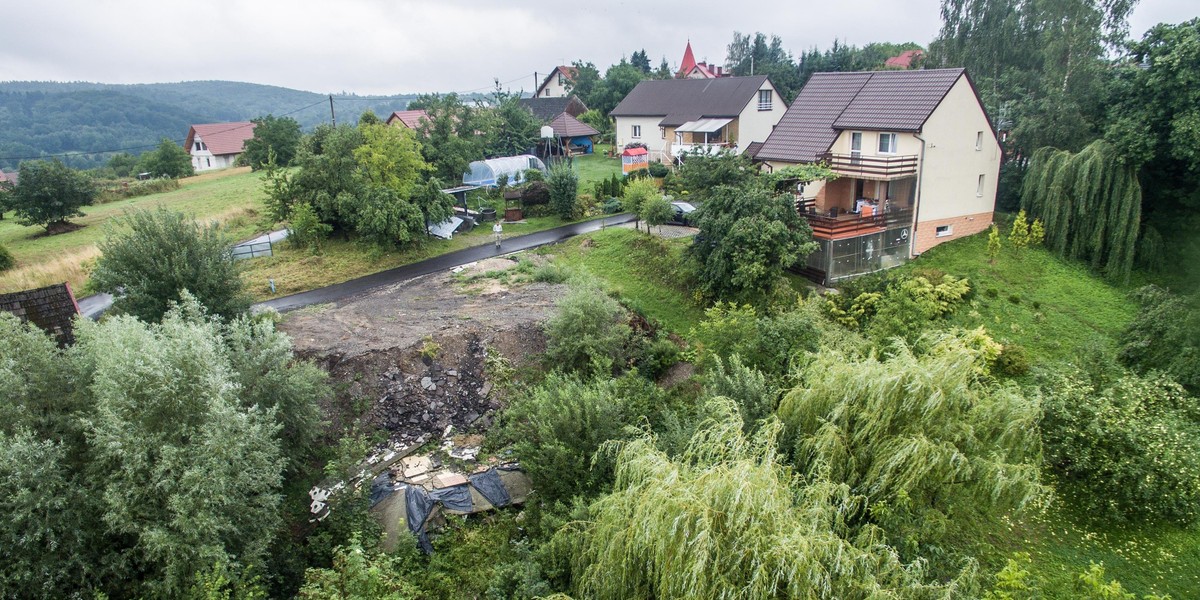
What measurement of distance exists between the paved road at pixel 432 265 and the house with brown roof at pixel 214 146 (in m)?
44.9

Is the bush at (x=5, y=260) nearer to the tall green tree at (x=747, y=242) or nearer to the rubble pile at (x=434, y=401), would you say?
the rubble pile at (x=434, y=401)

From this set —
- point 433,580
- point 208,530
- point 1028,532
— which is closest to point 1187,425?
point 1028,532

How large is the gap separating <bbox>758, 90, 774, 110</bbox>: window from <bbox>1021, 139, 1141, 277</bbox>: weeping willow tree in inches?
795

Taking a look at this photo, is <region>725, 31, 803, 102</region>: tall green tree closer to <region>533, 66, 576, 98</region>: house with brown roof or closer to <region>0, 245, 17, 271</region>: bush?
<region>533, 66, 576, 98</region>: house with brown roof

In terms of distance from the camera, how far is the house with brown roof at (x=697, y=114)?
4138cm

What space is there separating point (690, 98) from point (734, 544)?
42628 millimetres

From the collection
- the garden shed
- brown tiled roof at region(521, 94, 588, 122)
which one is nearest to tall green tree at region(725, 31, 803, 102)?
brown tiled roof at region(521, 94, 588, 122)

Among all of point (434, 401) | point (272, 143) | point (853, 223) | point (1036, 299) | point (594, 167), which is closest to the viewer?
point (434, 401)

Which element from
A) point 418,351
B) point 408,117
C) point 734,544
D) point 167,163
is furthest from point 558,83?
point 734,544

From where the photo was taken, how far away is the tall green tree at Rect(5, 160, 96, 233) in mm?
31688

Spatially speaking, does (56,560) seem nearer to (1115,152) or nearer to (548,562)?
(548,562)

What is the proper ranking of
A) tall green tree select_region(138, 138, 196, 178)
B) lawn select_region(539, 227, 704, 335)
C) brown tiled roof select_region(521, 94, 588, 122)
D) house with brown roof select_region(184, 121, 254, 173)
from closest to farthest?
lawn select_region(539, 227, 704, 335) → tall green tree select_region(138, 138, 196, 178) → brown tiled roof select_region(521, 94, 588, 122) → house with brown roof select_region(184, 121, 254, 173)

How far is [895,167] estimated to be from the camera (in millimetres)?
23078

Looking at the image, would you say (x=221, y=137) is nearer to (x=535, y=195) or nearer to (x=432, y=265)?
(x=535, y=195)
